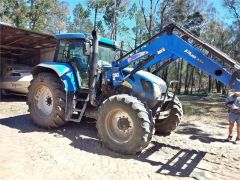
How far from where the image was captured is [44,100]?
30.3 ft

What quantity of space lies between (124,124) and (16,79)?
9453 millimetres

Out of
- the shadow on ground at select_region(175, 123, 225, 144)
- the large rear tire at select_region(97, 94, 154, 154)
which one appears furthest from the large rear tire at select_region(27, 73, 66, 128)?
the shadow on ground at select_region(175, 123, 225, 144)

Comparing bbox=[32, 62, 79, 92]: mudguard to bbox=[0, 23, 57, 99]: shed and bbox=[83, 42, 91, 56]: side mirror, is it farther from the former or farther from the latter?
bbox=[0, 23, 57, 99]: shed

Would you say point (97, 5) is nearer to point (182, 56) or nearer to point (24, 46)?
point (24, 46)

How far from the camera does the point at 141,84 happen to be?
7816mm

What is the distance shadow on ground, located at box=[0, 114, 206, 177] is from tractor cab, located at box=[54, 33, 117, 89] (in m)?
1.26

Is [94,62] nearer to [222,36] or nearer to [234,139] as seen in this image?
[234,139]

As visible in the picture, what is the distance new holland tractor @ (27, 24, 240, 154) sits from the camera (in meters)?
6.82

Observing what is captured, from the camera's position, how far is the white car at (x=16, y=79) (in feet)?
49.7

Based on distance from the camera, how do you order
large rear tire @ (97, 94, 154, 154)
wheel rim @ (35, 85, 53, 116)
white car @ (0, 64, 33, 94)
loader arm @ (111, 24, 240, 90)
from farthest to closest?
1. white car @ (0, 64, 33, 94)
2. wheel rim @ (35, 85, 53, 116)
3. large rear tire @ (97, 94, 154, 154)
4. loader arm @ (111, 24, 240, 90)

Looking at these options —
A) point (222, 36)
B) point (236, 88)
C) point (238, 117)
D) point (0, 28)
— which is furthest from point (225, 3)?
point (236, 88)

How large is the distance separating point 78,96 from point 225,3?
2814cm

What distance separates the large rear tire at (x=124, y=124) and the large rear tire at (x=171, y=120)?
179 cm

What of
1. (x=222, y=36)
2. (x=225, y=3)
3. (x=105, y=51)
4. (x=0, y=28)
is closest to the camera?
(x=105, y=51)
